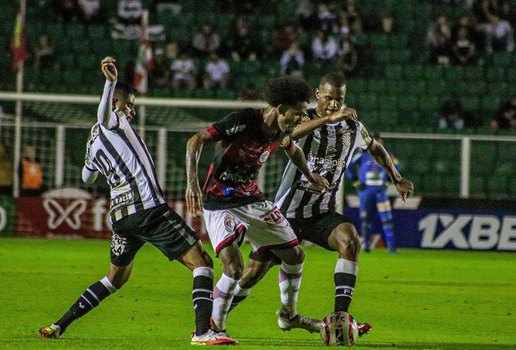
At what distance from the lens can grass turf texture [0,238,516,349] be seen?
8.62 metres

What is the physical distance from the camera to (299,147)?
898 cm

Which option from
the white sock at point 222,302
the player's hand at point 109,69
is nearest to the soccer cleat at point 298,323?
the white sock at point 222,302

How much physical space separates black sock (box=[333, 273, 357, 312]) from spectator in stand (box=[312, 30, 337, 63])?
1624cm

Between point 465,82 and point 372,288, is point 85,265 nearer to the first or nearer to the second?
point 372,288

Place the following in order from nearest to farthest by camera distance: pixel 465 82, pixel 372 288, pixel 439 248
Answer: pixel 372 288
pixel 439 248
pixel 465 82

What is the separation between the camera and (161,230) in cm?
834

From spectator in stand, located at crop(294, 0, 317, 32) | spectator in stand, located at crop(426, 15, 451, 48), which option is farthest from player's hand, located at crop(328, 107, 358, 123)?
spectator in stand, located at crop(294, 0, 317, 32)

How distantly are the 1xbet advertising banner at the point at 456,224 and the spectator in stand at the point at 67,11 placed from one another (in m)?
8.71

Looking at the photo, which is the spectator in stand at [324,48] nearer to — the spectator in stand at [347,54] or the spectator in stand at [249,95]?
the spectator in stand at [347,54]

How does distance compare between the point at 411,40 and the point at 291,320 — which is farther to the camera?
the point at 411,40

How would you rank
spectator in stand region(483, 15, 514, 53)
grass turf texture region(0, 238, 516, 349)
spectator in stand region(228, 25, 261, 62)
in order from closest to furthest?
grass turf texture region(0, 238, 516, 349) → spectator in stand region(228, 25, 261, 62) → spectator in stand region(483, 15, 514, 53)

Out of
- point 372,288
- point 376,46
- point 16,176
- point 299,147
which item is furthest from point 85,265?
point 376,46

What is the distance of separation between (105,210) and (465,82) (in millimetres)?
8688

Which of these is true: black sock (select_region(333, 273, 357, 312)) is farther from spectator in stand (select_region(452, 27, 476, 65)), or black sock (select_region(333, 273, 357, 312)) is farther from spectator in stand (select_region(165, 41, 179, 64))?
spectator in stand (select_region(452, 27, 476, 65))
